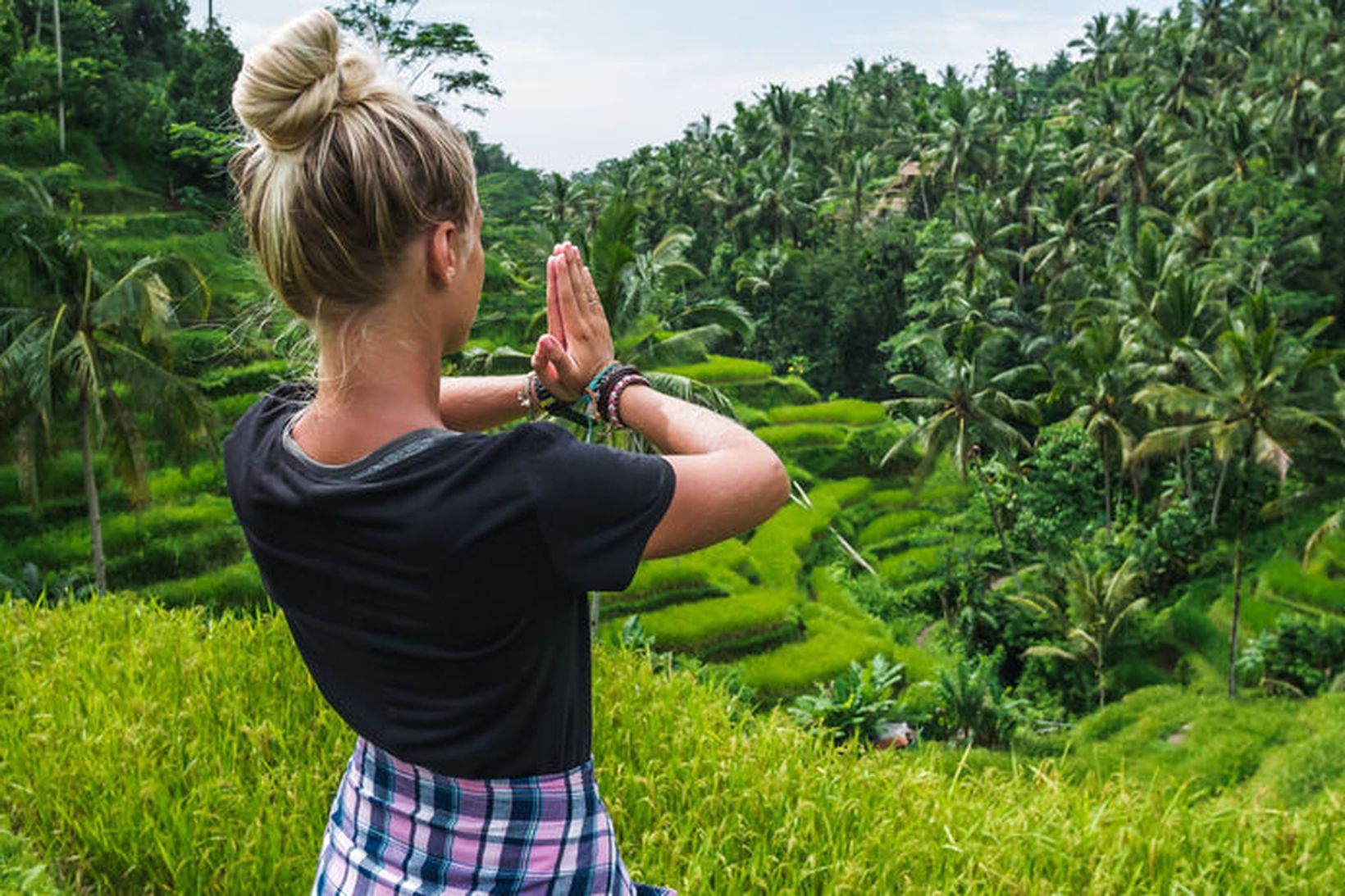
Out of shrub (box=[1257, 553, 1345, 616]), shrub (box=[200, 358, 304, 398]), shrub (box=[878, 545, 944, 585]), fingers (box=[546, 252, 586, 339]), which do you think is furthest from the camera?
shrub (box=[878, 545, 944, 585])

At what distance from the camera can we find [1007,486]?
31922 millimetres

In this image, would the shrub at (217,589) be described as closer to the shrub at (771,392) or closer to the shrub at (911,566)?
the shrub at (911,566)

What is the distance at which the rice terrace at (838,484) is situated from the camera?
3295mm

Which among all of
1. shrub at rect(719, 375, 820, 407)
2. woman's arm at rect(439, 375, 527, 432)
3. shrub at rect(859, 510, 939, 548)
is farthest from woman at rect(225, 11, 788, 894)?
shrub at rect(719, 375, 820, 407)

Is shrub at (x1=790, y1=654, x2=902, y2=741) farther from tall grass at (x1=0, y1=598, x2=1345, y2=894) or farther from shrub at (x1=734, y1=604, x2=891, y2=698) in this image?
shrub at (x1=734, y1=604, x2=891, y2=698)

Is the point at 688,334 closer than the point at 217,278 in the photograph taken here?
Yes

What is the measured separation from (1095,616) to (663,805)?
75.8ft

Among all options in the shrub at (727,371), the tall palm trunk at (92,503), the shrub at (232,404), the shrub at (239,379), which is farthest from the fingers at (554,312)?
the shrub at (727,371)

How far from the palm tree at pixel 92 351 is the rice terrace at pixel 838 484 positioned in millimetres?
70

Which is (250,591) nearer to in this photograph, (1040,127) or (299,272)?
(299,272)

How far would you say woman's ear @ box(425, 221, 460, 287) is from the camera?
1185 mm

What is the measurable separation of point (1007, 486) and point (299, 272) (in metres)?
32.7

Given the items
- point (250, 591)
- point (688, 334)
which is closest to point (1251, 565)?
point (688, 334)

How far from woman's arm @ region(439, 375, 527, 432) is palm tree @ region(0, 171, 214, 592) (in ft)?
48.0
